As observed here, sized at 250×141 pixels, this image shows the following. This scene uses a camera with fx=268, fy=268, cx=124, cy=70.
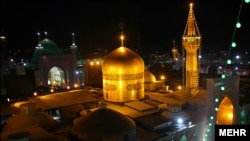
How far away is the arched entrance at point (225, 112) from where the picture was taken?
48.0 feet

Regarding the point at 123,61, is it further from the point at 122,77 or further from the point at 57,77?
the point at 57,77

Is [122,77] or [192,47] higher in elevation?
[192,47]

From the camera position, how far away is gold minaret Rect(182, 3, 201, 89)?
16062 millimetres

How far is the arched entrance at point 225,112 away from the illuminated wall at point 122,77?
4.41 metres

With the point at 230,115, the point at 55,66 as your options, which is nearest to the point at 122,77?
the point at 230,115

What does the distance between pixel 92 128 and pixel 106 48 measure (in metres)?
32.5

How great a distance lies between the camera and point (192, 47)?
16.1m

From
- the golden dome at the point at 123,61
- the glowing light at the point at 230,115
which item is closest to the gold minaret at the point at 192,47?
the glowing light at the point at 230,115

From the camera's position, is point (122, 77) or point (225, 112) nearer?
point (122, 77)

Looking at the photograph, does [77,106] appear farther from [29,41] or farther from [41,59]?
[29,41]

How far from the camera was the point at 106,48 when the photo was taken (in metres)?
41.9

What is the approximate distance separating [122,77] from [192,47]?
478 cm

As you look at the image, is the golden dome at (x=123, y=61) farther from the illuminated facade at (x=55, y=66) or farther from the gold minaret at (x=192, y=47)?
the illuminated facade at (x=55, y=66)

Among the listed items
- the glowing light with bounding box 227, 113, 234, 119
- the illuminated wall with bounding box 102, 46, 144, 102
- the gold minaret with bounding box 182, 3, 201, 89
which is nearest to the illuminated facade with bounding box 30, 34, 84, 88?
the illuminated wall with bounding box 102, 46, 144, 102
